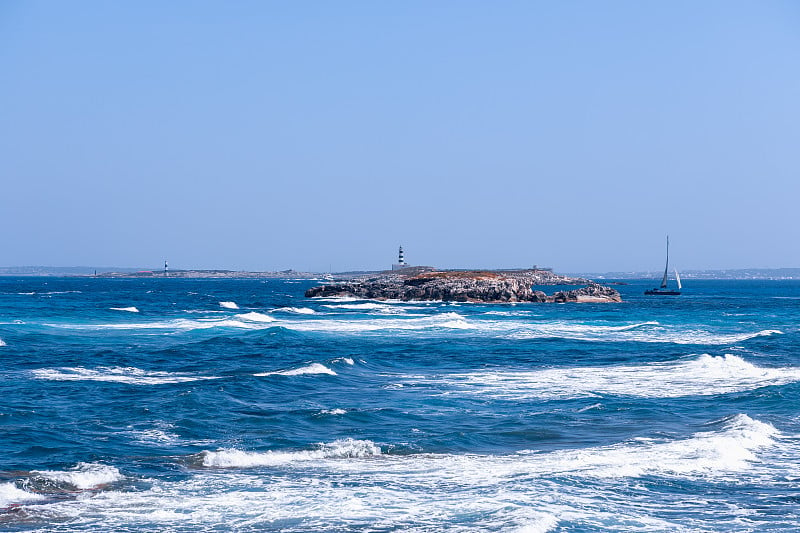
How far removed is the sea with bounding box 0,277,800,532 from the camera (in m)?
12.1

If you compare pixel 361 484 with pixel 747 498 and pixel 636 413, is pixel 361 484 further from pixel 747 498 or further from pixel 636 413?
pixel 636 413

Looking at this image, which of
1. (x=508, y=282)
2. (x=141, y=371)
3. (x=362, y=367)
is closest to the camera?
(x=141, y=371)

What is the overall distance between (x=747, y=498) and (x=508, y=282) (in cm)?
7114

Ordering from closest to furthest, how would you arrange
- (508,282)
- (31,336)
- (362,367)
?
(362,367)
(31,336)
(508,282)

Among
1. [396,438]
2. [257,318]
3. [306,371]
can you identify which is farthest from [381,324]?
[396,438]

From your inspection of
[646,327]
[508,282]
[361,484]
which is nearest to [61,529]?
[361,484]

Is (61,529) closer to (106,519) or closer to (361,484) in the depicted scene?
(106,519)

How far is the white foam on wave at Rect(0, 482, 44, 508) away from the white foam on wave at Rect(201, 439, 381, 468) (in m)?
3.06

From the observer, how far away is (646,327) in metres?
49.9

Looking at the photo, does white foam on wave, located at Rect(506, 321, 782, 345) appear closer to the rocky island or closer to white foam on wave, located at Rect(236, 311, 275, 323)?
white foam on wave, located at Rect(236, 311, 275, 323)

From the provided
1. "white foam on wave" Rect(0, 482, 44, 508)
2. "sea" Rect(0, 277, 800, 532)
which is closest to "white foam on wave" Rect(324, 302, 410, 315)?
"sea" Rect(0, 277, 800, 532)

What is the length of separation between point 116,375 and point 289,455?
39.9 feet

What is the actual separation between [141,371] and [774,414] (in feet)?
61.5

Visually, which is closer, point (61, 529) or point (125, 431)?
point (61, 529)
